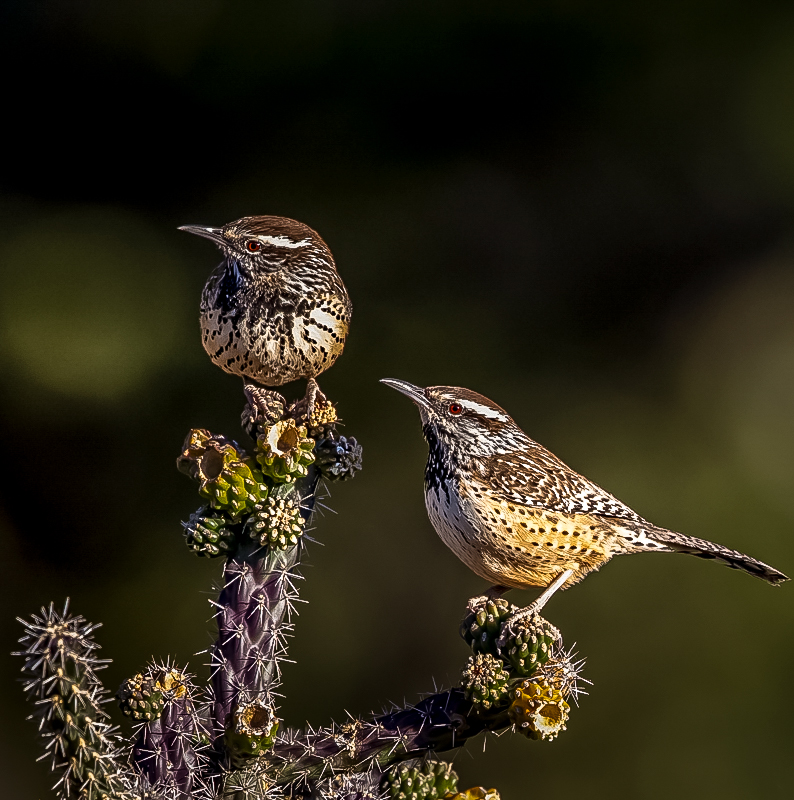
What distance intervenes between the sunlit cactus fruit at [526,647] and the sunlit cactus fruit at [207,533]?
47cm

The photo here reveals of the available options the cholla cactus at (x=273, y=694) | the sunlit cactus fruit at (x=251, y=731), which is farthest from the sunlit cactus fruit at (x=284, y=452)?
the sunlit cactus fruit at (x=251, y=731)

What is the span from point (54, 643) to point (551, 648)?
2.42 feet

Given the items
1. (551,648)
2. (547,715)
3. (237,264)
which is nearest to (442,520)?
(551,648)

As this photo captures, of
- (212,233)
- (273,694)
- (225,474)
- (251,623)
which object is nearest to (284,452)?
(225,474)

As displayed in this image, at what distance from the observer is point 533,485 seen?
1.72 metres

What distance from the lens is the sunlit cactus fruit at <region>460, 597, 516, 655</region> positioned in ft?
4.67

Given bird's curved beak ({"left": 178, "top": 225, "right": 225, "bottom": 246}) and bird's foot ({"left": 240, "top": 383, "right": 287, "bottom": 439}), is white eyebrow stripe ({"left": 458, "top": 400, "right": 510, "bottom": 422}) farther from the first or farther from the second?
bird's curved beak ({"left": 178, "top": 225, "right": 225, "bottom": 246})

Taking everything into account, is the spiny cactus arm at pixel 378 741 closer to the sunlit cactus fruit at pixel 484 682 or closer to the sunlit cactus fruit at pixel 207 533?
the sunlit cactus fruit at pixel 484 682

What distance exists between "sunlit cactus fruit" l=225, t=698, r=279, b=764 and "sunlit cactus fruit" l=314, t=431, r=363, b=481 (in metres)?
0.39

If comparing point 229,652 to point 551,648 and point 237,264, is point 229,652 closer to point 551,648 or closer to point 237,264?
point 551,648

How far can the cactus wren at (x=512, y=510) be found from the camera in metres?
1.64

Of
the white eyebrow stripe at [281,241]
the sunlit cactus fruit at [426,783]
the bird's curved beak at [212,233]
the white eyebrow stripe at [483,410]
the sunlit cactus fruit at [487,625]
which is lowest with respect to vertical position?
the sunlit cactus fruit at [426,783]

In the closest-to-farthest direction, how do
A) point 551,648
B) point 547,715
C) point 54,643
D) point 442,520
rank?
point 54,643, point 547,715, point 551,648, point 442,520

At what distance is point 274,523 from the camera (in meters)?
1.41
